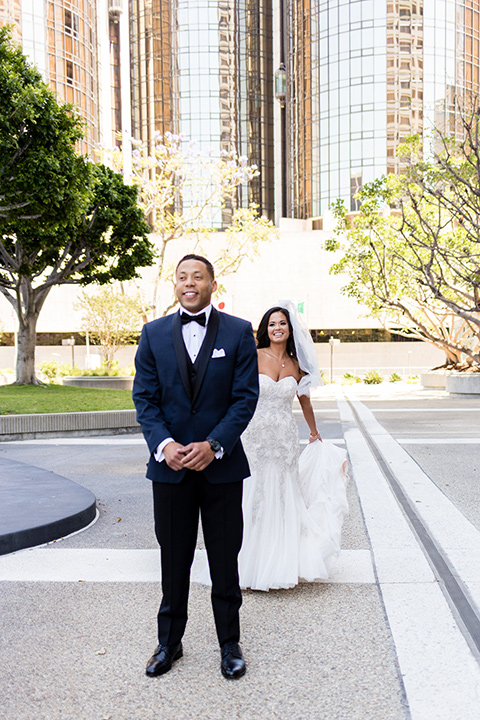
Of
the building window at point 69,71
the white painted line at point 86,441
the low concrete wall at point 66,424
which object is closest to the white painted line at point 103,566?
the white painted line at point 86,441

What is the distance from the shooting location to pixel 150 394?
3.36 metres

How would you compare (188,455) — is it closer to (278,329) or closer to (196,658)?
(196,658)

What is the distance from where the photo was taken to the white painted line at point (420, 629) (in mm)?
3066

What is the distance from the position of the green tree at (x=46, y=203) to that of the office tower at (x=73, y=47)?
34.5 metres

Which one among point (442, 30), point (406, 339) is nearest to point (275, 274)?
point (406, 339)

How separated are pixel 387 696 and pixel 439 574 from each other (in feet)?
6.21

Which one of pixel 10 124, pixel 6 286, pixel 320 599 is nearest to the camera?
pixel 320 599

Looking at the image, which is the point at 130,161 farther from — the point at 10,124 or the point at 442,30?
the point at 442,30

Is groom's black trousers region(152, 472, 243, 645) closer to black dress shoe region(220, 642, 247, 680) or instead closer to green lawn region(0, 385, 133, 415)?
black dress shoe region(220, 642, 247, 680)

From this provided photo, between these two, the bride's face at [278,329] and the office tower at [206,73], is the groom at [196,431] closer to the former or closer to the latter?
the bride's face at [278,329]

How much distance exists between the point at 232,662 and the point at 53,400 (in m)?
15.9

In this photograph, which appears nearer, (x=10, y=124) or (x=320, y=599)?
(x=320, y=599)

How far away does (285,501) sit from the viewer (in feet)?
15.2

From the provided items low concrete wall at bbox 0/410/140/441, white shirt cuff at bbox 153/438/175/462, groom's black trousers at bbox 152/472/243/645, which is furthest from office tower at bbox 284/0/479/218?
white shirt cuff at bbox 153/438/175/462
